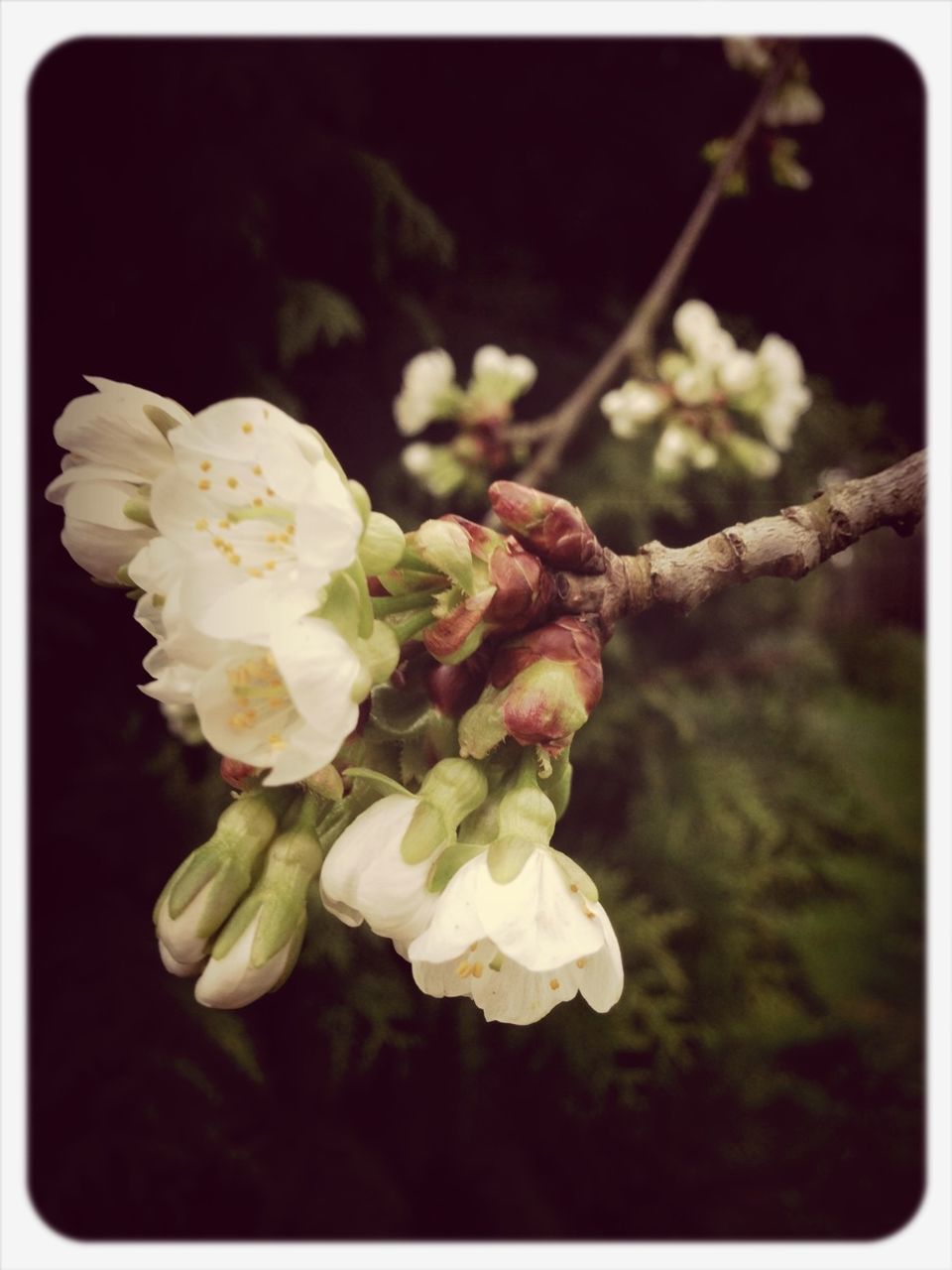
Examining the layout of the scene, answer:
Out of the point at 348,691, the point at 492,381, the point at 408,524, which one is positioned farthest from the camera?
the point at 492,381

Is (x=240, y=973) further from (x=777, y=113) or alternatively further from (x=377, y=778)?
(x=777, y=113)

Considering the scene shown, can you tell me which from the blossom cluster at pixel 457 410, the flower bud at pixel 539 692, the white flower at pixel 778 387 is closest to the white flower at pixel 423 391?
the blossom cluster at pixel 457 410

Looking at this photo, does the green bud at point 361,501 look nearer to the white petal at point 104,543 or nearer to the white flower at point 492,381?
the white petal at point 104,543

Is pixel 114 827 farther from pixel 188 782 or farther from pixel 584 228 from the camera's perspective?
pixel 584 228

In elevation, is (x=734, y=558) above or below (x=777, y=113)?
below

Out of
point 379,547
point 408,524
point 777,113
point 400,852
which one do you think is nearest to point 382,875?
point 400,852

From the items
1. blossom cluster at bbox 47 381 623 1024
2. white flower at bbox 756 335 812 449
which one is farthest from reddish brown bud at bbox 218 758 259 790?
white flower at bbox 756 335 812 449

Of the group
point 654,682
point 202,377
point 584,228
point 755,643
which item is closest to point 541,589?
A: point 202,377
